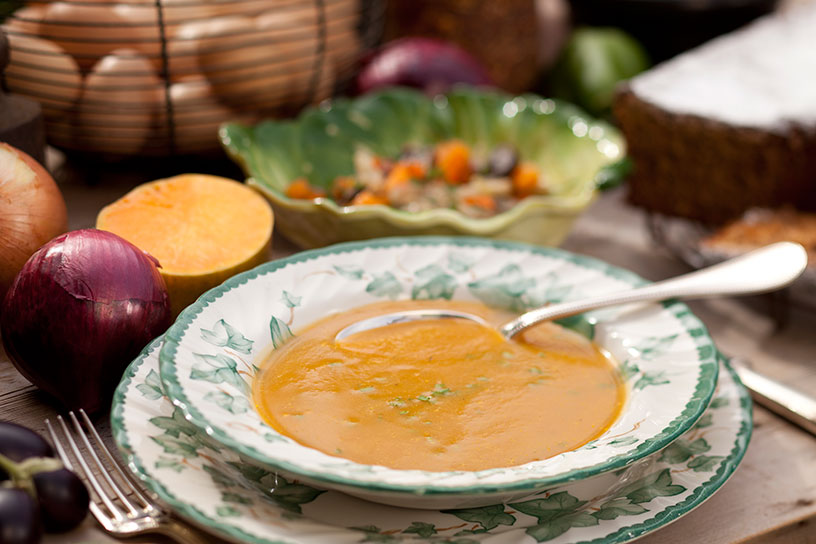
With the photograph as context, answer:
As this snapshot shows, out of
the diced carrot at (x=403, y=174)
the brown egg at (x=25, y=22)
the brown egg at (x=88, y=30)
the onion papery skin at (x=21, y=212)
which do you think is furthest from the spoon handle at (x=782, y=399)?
the brown egg at (x=25, y=22)

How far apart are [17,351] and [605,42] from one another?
161cm

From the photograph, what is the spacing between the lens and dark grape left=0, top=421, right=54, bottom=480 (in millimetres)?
696

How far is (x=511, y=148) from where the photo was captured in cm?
Answer: 154

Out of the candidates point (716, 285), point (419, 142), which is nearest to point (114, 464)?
point (716, 285)

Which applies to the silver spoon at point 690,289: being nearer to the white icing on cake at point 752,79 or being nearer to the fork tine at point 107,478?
the fork tine at point 107,478

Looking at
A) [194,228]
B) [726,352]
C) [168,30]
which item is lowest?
[726,352]

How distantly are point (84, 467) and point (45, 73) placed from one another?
29.9 inches

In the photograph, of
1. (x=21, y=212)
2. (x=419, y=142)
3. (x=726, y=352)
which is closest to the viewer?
(x=21, y=212)

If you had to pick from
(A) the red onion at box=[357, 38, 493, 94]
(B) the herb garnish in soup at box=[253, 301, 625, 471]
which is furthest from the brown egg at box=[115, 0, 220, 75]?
(B) the herb garnish in soup at box=[253, 301, 625, 471]

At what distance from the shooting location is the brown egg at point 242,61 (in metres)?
1.31

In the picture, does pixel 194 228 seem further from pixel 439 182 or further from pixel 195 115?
pixel 439 182

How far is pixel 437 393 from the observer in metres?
0.82

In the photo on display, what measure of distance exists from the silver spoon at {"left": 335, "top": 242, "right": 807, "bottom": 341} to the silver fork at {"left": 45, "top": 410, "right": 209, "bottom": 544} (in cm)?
26

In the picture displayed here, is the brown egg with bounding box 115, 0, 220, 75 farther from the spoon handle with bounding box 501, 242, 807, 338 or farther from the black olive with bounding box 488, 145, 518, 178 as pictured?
the spoon handle with bounding box 501, 242, 807, 338
